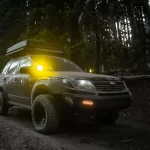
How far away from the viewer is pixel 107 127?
235 inches

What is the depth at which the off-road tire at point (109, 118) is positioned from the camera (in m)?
6.06

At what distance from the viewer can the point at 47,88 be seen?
17.0 ft

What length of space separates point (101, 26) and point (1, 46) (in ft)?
30.2

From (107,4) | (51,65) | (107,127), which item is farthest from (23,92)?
(107,4)

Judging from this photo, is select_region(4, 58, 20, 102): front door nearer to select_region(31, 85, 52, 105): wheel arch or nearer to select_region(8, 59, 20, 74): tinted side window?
select_region(8, 59, 20, 74): tinted side window

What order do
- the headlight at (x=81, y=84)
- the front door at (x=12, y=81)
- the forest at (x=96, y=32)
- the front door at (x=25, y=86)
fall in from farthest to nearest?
the forest at (x=96, y=32), the front door at (x=12, y=81), the front door at (x=25, y=86), the headlight at (x=81, y=84)

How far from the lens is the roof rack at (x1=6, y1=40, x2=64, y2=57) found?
22.9 ft

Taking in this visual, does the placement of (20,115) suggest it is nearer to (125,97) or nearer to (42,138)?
(42,138)

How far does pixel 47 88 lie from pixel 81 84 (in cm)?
82

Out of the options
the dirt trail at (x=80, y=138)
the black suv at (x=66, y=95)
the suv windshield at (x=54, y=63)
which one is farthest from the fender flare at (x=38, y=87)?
the dirt trail at (x=80, y=138)

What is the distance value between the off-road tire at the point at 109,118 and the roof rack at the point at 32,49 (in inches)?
104

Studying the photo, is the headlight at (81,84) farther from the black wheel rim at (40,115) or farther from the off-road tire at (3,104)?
the off-road tire at (3,104)

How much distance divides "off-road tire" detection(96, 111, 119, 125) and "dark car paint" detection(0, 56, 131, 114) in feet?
2.83

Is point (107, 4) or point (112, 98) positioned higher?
point (107, 4)
